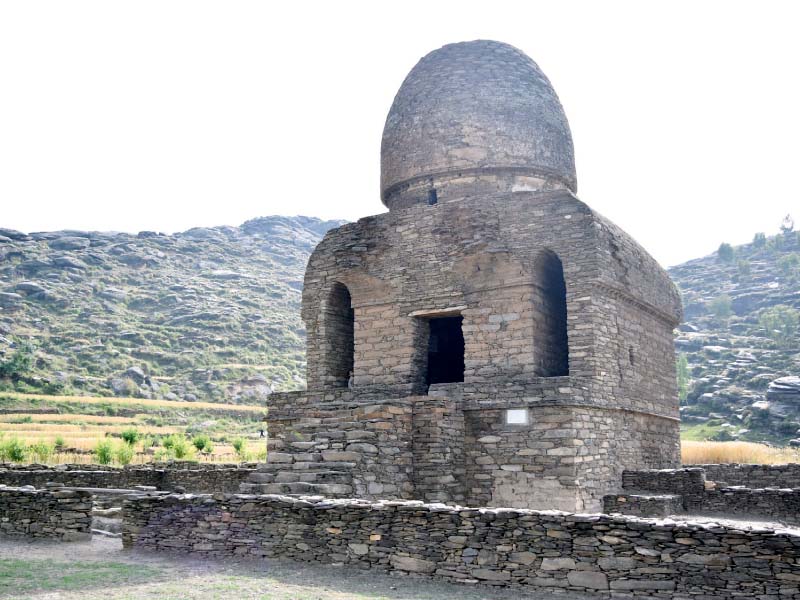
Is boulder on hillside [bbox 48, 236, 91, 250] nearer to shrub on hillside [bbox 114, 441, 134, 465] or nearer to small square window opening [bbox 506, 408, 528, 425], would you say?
shrub on hillside [bbox 114, 441, 134, 465]

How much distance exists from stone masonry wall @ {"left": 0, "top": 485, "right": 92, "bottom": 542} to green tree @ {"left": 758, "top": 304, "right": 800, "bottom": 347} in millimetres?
59215

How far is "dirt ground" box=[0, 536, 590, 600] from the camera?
7.59m

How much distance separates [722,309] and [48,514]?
69.3m

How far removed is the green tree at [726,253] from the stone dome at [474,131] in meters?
79.3

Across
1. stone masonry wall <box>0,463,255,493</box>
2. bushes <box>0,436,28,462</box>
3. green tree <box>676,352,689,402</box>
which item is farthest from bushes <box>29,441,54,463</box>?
green tree <box>676,352,689,402</box>

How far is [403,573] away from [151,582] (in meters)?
2.76

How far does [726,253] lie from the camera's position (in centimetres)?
8925

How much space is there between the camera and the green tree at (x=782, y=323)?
6072 centimetres

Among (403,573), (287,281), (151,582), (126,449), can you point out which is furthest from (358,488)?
(287,281)

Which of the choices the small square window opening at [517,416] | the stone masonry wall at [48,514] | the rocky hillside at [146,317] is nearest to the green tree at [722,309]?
the rocky hillside at [146,317]

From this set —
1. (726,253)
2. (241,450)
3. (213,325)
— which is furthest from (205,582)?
(726,253)

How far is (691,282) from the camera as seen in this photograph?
84188mm

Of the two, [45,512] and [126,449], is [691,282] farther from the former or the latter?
[45,512]

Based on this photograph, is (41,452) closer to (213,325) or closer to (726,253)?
(213,325)
